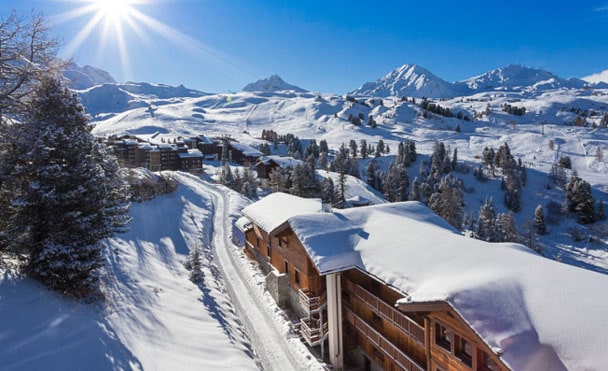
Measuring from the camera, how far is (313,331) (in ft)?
54.6

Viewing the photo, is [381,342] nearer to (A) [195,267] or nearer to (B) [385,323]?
(B) [385,323]

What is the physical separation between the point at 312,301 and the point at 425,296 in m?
A: 8.78

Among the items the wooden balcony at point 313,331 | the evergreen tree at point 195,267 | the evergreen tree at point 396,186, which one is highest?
the evergreen tree at point 195,267

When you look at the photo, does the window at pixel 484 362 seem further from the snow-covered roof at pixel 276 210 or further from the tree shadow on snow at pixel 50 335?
the snow-covered roof at pixel 276 210

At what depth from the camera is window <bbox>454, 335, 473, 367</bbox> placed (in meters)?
9.47

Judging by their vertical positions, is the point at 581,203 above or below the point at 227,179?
below

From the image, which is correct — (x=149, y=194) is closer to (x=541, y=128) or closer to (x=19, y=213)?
(x=19, y=213)

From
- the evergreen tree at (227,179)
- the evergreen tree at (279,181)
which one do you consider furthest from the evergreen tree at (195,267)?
the evergreen tree at (227,179)

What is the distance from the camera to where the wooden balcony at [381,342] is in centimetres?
1236

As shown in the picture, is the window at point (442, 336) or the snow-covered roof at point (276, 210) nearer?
the window at point (442, 336)

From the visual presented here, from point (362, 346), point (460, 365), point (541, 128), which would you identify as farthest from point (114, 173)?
point (541, 128)

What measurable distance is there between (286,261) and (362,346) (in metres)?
7.38

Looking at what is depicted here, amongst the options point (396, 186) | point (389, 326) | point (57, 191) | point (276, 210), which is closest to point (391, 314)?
point (389, 326)

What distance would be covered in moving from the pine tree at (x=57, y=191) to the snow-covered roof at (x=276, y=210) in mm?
9997
